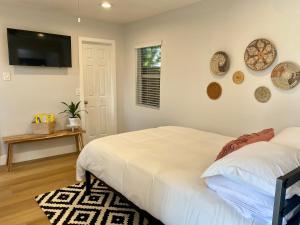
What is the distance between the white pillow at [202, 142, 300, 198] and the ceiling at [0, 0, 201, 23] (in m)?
2.60

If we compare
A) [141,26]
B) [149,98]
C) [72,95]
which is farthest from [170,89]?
[72,95]

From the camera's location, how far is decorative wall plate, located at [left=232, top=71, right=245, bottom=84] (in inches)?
110

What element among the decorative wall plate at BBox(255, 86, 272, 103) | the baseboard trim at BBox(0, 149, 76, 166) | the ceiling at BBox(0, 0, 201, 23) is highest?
the ceiling at BBox(0, 0, 201, 23)

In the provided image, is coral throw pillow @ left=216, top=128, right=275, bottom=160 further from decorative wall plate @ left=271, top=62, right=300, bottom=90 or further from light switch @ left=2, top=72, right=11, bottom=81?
light switch @ left=2, top=72, right=11, bottom=81

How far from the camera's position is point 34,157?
12.6 ft

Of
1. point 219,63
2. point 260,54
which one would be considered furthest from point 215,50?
point 260,54

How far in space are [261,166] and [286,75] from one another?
1651 millimetres

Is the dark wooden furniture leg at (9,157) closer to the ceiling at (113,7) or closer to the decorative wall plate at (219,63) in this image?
the ceiling at (113,7)

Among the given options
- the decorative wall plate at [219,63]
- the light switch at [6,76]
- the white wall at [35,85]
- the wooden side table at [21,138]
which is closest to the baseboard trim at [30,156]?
the white wall at [35,85]

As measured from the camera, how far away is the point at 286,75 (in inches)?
94.9

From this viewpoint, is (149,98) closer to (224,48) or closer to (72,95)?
(72,95)

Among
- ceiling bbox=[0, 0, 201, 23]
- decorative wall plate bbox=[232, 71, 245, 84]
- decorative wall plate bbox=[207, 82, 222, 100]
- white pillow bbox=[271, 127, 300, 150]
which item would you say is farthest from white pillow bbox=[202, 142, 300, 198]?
ceiling bbox=[0, 0, 201, 23]

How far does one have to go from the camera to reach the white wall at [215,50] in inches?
95.8

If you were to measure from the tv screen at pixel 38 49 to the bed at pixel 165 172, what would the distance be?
1.99 m
